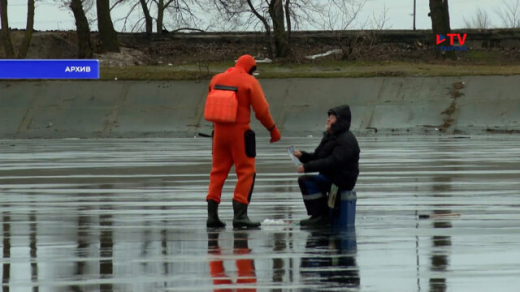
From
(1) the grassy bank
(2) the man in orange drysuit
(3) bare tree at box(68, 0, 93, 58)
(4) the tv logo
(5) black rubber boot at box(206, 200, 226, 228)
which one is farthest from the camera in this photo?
(4) the tv logo

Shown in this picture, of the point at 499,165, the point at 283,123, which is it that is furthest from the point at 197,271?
the point at 283,123

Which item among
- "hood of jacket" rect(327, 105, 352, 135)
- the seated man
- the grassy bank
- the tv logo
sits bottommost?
the seated man

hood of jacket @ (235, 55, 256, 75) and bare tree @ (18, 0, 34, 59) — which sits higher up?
bare tree @ (18, 0, 34, 59)

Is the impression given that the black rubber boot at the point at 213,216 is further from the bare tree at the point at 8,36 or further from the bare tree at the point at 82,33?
the bare tree at the point at 82,33

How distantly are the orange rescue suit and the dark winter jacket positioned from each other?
1.99 feet

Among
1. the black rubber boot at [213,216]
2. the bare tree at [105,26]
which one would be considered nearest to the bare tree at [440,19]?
the bare tree at [105,26]

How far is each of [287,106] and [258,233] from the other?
912 inches

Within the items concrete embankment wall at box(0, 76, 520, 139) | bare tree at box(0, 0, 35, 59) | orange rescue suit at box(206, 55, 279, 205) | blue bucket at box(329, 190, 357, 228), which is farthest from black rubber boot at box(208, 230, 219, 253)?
bare tree at box(0, 0, 35, 59)

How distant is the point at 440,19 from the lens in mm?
42438

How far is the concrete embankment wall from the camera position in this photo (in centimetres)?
3247

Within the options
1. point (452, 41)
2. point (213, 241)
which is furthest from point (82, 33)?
point (213, 241)

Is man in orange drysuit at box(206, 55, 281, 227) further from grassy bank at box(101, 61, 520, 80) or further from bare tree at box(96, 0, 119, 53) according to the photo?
bare tree at box(96, 0, 119, 53)

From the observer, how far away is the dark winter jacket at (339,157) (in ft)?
38.0

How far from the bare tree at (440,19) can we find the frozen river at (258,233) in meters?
21.7
